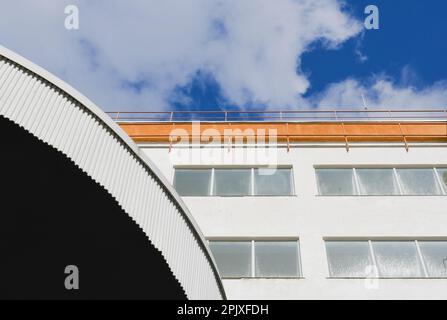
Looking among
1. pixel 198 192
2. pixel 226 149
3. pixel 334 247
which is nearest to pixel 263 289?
pixel 334 247

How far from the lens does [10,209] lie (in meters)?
6.17

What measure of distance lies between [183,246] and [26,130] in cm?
281

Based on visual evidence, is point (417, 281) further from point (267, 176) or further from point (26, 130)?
point (26, 130)

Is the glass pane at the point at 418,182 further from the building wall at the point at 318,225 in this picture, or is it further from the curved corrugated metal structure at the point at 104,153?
the curved corrugated metal structure at the point at 104,153

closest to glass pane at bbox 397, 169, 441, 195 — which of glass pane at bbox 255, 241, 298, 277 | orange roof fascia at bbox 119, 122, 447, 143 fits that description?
orange roof fascia at bbox 119, 122, 447, 143

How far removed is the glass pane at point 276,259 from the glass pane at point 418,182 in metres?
4.71

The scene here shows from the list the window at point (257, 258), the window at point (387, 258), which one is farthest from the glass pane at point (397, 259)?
the window at point (257, 258)

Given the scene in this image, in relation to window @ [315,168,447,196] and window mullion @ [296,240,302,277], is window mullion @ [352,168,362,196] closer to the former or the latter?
window @ [315,168,447,196]

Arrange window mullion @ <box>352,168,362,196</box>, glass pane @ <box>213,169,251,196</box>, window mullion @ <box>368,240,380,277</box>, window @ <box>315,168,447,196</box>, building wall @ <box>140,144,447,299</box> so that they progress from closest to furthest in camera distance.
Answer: building wall @ <box>140,144,447,299</box>, window mullion @ <box>368,240,380,277</box>, window mullion @ <box>352,168,362,196</box>, window @ <box>315,168,447,196</box>, glass pane @ <box>213,169,251,196</box>

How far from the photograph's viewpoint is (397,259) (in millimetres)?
12094

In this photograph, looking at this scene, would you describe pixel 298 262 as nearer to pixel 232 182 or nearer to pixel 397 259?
pixel 397 259

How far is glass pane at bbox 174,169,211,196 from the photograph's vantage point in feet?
46.4

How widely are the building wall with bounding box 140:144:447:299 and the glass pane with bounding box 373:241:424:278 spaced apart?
0.24m

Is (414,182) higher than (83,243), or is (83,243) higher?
(414,182)
